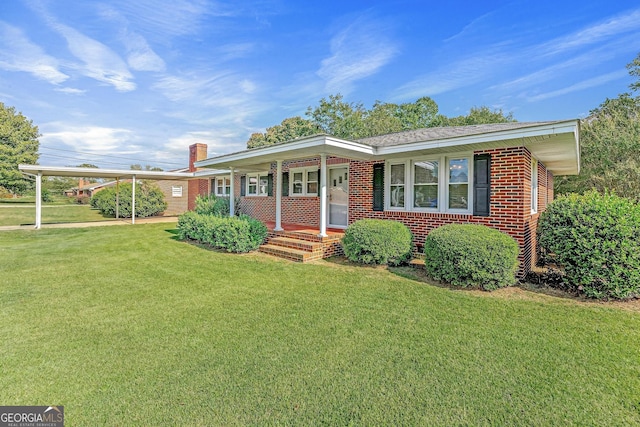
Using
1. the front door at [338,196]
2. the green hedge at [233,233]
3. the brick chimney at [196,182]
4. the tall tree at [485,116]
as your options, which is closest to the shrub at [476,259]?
the front door at [338,196]

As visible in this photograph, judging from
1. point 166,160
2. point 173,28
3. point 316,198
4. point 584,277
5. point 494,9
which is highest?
point 166,160

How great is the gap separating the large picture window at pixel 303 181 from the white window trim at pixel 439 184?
3064 millimetres

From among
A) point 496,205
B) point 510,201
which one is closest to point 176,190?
point 496,205

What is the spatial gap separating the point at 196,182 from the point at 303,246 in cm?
1732

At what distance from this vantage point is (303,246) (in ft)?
25.6

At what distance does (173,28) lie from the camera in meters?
9.30

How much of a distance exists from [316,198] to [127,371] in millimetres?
8146

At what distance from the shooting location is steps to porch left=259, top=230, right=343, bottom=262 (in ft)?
24.7

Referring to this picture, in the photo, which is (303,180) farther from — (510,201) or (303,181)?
(510,201)

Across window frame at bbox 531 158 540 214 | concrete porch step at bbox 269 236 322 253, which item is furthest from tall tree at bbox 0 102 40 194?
window frame at bbox 531 158 540 214

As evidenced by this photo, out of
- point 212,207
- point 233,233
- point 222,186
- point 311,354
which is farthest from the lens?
point 222,186

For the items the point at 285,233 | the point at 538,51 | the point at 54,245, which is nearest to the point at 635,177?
the point at 538,51

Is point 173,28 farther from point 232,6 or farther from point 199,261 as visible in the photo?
point 199,261

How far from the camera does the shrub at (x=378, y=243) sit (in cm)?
660
